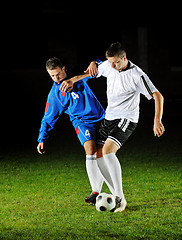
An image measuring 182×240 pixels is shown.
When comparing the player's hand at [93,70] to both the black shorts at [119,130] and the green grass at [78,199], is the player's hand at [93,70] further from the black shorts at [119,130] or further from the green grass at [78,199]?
the green grass at [78,199]

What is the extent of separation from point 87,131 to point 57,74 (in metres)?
0.77

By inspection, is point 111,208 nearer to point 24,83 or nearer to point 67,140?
point 67,140

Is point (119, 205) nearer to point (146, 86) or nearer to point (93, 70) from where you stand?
point (146, 86)

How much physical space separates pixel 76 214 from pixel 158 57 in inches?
823

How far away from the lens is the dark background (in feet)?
79.5

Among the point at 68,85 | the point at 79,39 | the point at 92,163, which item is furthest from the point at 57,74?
the point at 79,39

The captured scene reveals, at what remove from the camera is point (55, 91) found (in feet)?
17.9

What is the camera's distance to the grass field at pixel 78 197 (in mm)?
4328

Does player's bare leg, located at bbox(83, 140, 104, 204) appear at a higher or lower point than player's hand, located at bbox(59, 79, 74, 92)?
lower

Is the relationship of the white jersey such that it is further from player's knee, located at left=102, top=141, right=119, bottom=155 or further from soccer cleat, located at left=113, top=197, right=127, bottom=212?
soccer cleat, located at left=113, top=197, right=127, bottom=212

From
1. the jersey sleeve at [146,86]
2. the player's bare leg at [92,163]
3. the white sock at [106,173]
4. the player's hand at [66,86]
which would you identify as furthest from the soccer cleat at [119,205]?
the player's hand at [66,86]

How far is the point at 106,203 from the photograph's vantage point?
4.85m

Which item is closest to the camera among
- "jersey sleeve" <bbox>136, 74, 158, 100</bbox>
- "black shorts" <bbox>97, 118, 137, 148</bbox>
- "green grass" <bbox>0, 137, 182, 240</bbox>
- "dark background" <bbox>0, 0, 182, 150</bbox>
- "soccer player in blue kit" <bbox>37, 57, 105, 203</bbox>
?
"green grass" <bbox>0, 137, 182, 240</bbox>

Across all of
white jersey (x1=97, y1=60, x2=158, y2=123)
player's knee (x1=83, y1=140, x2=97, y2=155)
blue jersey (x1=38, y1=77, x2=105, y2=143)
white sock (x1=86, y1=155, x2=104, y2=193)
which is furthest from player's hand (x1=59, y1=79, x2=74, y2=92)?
white sock (x1=86, y1=155, x2=104, y2=193)
